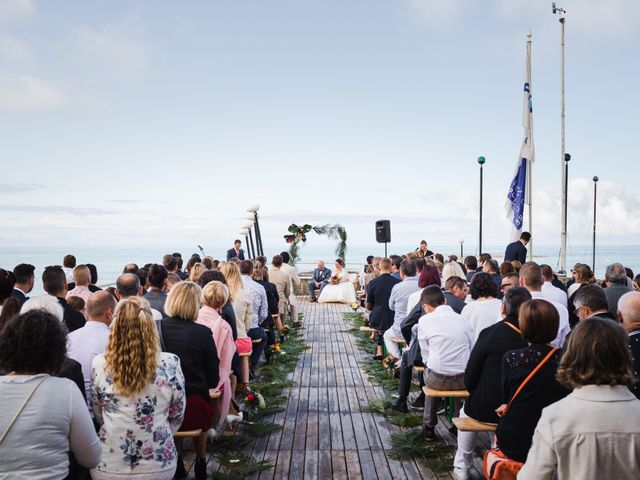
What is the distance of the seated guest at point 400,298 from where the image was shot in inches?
274

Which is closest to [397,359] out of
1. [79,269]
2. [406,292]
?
[406,292]

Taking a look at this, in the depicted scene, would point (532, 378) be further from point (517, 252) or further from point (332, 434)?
point (517, 252)

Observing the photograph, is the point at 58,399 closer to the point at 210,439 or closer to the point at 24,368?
the point at 24,368

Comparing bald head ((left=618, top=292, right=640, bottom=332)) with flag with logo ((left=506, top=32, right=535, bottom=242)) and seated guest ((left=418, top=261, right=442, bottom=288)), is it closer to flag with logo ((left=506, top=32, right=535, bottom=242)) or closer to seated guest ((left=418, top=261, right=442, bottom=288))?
seated guest ((left=418, top=261, right=442, bottom=288))

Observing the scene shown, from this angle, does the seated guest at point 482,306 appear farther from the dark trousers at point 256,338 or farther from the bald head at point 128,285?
the dark trousers at point 256,338

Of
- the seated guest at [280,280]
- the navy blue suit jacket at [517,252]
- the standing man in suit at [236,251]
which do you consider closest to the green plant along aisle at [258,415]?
the seated guest at [280,280]

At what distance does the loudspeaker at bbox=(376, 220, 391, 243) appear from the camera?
15.9 meters

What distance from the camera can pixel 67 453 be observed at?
2191 millimetres

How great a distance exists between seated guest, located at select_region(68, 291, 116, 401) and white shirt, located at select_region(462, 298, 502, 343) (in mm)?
2691

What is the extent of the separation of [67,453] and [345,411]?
3755mm

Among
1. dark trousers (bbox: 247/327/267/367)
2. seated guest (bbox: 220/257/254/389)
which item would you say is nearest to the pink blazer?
seated guest (bbox: 220/257/254/389)

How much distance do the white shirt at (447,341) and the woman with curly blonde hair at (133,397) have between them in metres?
2.24

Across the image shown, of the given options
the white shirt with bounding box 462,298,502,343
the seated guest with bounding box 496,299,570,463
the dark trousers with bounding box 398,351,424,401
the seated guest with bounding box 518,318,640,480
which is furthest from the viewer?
the dark trousers with bounding box 398,351,424,401

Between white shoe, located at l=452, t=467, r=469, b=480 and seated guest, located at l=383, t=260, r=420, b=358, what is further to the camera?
seated guest, located at l=383, t=260, r=420, b=358
